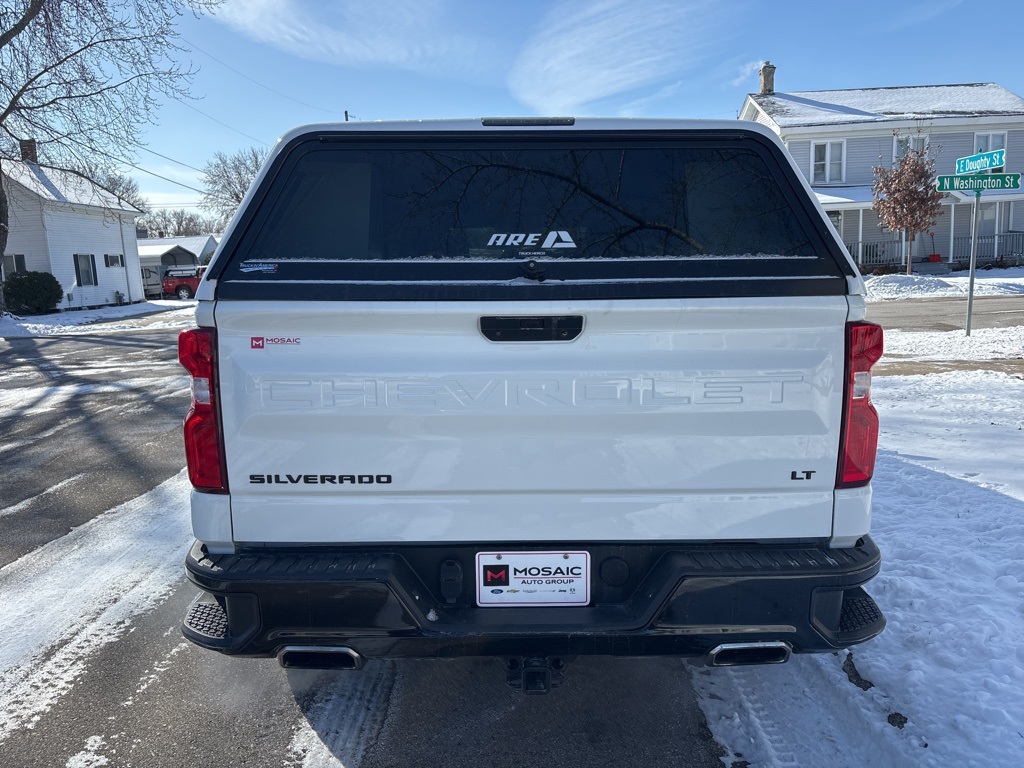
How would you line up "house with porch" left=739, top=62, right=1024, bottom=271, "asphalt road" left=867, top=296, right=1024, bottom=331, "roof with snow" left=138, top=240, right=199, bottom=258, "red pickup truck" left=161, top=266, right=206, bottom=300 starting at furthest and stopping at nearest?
"roof with snow" left=138, top=240, right=199, bottom=258, "red pickup truck" left=161, top=266, right=206, bottom=300, "house with porch" left=739, top=62, right=1024, bottom=271, "asphalt road" left=867, top=296, right=1024, bottom=331

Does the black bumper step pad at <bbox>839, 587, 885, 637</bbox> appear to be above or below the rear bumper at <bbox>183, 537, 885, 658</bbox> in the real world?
below

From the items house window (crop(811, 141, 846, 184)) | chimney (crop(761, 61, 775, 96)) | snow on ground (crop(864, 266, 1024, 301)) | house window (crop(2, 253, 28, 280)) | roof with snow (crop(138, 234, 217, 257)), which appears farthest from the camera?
roof with snow (crop(138, 234, 217, 257))

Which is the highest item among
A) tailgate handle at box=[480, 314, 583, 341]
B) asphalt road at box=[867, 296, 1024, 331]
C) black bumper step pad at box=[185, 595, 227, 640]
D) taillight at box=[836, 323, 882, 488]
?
tailgate handle at box=[480, 314, 583, 341]

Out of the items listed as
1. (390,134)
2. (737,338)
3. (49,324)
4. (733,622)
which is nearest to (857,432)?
(737,338)

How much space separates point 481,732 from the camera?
2912 millimetres

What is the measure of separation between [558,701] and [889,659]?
145cm

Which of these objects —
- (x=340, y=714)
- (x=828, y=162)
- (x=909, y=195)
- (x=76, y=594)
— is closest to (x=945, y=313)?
(x=909, y=195)

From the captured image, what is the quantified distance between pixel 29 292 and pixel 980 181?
30.2 m

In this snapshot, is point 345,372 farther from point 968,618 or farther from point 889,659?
point 968,618

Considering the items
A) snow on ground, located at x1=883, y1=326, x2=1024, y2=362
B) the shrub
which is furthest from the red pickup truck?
snow on ground, located at x1=883, y1=326, x2=1024, y2=362

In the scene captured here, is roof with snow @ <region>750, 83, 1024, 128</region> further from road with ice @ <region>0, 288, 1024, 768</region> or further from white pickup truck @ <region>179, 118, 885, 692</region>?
white pickup truck @ <region>179, 118, 885, 692</region>

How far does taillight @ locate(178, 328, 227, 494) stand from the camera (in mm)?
2406

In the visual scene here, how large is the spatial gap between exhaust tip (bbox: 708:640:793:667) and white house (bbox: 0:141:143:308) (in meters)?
30.7

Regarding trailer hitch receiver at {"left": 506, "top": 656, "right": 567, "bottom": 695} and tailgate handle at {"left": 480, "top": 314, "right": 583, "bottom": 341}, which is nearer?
tailgate handle at {"left": 480, "top": 314, "right": 583, "bottom": 341}
